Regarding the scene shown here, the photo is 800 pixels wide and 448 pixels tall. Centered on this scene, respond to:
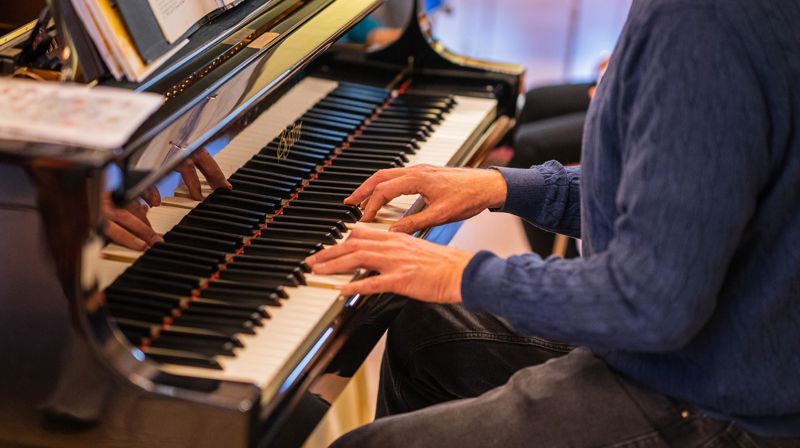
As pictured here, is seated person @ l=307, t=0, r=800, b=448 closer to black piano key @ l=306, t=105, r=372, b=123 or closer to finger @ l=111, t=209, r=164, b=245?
finger @ l=111, t=209, r=164, b=245

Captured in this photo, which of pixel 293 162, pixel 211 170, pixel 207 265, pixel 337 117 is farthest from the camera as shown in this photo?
pixel 337 117

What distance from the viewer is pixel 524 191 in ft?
5.58

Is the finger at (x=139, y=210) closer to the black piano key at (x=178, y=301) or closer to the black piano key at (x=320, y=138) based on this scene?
the black piano key at (x=178, y=301)

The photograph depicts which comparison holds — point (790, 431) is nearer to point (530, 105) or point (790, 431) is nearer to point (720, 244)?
point (720, 244)

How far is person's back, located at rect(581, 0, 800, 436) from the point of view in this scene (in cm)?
114

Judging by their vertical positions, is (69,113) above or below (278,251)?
above

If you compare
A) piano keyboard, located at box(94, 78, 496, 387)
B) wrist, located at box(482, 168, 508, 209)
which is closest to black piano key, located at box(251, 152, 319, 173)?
piano keyboard, located at box(94, 78, 496, 387)

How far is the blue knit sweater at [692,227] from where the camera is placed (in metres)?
1.14

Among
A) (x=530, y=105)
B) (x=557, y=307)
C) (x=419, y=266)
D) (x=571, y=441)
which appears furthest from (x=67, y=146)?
(x=530, y=105)

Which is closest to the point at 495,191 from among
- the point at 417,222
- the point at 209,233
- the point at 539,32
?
the point at 417,222

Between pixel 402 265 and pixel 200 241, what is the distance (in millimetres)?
333

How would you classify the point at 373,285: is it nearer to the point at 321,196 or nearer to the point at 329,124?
the point at 321,196

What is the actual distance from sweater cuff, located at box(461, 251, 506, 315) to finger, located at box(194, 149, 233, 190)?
1.49 ft

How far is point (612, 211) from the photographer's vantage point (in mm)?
1328
